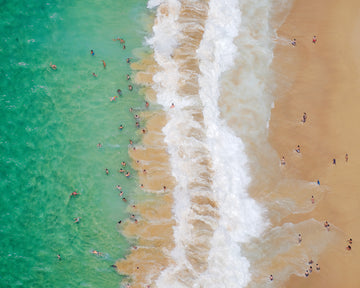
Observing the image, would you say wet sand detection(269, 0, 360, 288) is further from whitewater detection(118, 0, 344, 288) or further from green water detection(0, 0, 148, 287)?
green water detection(0, 0, 148, 287)

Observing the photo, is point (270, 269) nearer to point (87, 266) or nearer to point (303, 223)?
point (303, 223)

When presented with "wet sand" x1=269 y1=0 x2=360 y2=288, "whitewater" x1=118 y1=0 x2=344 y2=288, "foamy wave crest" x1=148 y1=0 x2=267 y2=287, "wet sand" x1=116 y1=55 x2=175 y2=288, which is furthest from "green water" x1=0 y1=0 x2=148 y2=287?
"wet sand" x1=269 y1=0 x2=360 y2=288

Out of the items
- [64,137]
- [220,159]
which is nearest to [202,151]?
[220,159]

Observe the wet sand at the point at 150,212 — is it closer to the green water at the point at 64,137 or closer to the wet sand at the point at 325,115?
the green water at the point at 64,137

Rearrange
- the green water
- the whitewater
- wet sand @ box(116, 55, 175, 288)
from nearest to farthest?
wet sand @ box(116, 55, 175, 288)
the whitewater
the green water

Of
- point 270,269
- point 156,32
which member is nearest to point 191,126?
point 156,32

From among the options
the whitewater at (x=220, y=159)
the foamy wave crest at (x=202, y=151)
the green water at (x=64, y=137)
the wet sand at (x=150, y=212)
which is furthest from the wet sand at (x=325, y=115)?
the green water at (x=64, y=137)
